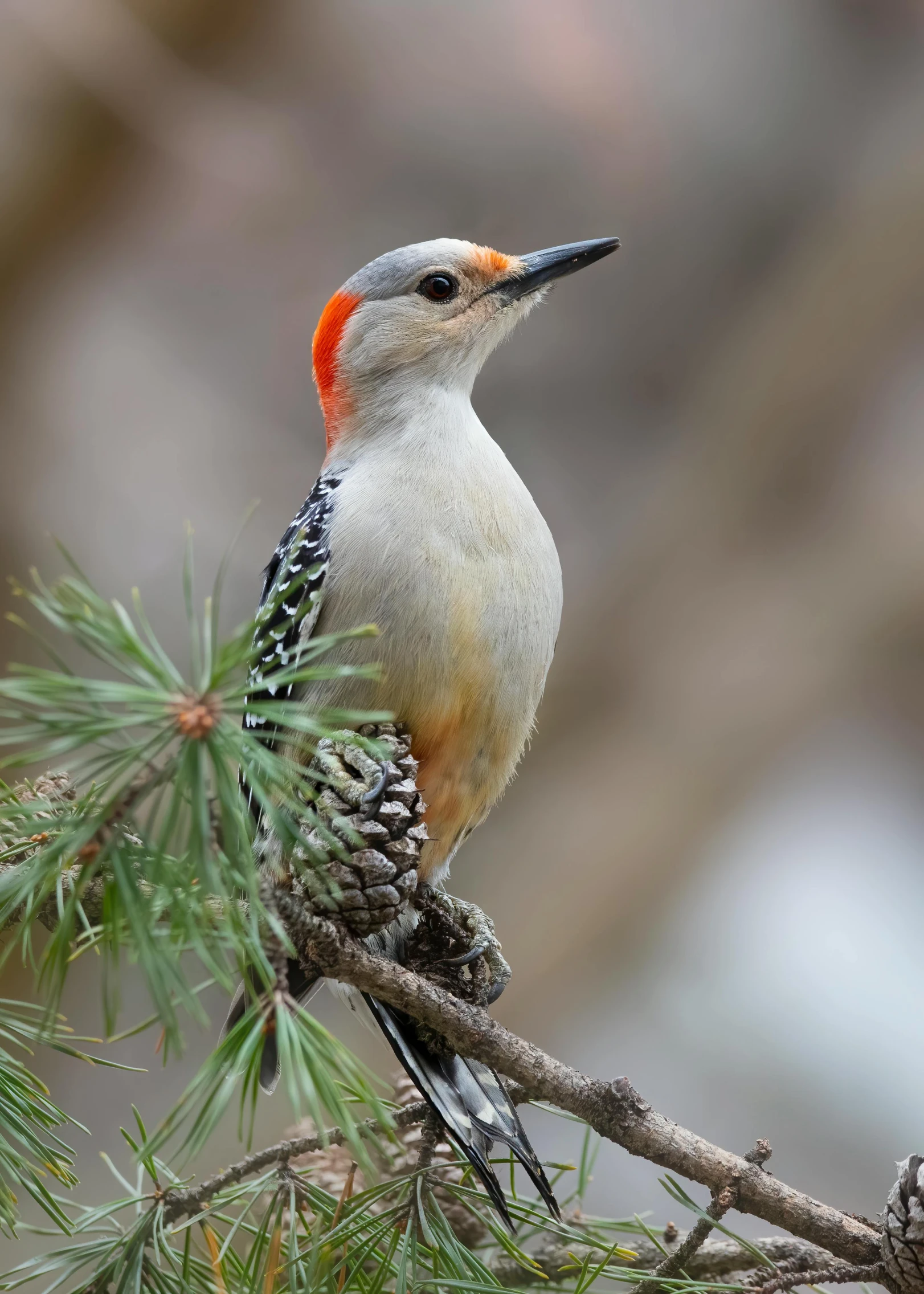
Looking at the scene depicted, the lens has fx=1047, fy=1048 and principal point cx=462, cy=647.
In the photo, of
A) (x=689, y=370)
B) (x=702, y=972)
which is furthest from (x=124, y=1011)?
(x=689, y=370)

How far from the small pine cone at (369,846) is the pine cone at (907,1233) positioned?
1.77ft

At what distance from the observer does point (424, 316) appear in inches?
70.5

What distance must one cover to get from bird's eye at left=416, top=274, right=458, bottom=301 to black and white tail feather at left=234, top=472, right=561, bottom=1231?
15.7 inches

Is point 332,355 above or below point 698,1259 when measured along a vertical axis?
above

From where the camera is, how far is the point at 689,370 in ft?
12.2

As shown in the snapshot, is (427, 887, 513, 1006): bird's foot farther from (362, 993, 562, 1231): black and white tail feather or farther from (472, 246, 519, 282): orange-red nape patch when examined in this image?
(472, 246, 519, 282): orange-red nape patch

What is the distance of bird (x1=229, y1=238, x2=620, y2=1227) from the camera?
131 cm

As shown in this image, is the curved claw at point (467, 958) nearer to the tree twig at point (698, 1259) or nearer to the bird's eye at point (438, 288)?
the tree twig at point (698, 1259)

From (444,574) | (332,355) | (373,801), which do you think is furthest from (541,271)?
(373,801)

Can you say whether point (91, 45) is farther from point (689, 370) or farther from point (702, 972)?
point (702, 972)

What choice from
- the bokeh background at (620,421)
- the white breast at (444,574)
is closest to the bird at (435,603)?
the white breast at (444,574)

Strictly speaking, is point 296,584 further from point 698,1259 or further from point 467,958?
point 698,1259

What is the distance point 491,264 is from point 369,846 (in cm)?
117

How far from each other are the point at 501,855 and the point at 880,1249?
2.71m
